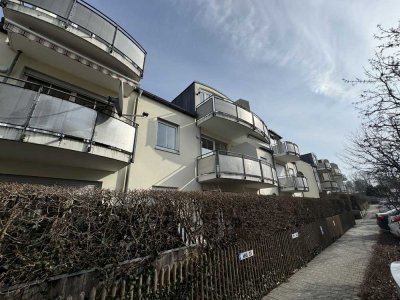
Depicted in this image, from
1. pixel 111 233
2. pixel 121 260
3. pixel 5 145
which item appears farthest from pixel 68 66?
pixel 121 260

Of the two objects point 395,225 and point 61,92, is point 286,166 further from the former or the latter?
point 61,92

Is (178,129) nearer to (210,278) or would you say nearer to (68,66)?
(68,66)

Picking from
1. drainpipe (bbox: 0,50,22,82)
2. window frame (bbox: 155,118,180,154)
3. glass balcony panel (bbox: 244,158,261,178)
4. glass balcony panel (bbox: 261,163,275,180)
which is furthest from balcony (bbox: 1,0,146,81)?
glass balcony panel (bbox: 261,163,275,180)

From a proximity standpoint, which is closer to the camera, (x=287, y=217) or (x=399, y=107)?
(x=399, y=107)

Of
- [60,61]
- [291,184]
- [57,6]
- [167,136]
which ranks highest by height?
[57,6]

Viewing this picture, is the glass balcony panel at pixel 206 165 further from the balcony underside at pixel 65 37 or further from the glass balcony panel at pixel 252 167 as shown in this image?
the balcony underside at pixel 65 37

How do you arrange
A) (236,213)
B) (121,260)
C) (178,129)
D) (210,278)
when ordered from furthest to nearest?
(178,129)
(236,213)
(210,278)
(121,260)

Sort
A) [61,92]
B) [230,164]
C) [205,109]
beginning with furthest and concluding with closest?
[205,109] < [230,164] < [61,92]

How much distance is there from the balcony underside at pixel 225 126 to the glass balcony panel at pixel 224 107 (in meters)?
0.32

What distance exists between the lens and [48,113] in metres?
6.48

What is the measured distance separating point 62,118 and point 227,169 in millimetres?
8433

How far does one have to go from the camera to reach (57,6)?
24.3 ft

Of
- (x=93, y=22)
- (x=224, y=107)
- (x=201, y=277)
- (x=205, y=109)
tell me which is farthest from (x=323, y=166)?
(x=93, y=22)

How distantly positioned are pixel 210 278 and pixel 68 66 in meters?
9.20
